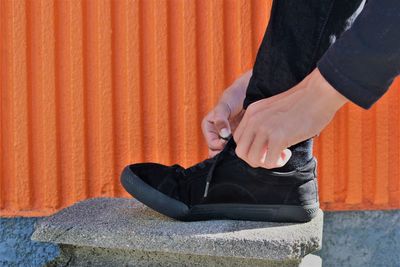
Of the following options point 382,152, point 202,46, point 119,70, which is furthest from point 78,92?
point 382,152

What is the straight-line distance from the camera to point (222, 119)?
1946 mm

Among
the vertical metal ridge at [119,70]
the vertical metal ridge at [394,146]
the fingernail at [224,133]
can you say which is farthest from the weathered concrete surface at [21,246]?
the vertical metal ridge at [394,146]

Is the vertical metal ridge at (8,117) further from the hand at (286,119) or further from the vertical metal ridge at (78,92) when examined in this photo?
the hand at (286,119)

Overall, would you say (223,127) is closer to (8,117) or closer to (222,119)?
(222,119)

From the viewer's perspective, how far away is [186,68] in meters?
2.79

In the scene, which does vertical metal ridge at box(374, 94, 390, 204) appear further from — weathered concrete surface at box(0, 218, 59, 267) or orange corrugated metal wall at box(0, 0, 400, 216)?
weathered concrete surface at box(0, 218, 59, 267)

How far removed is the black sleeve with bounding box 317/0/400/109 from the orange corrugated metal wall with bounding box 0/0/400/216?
164 cm

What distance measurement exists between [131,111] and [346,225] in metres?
1.09


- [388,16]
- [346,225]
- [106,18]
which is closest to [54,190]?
[106,18]

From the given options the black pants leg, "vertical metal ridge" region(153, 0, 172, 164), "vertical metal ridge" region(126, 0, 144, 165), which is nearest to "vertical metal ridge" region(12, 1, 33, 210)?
"vertical metal ridge" region(126, 0, 144, 165)

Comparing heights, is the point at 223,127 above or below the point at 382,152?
above

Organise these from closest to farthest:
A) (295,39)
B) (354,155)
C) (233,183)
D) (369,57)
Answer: (369,57)
(295,39)
(233,183)
(354,155)

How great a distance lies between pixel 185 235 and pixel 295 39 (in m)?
0.58

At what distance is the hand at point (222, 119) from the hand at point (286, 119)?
58 centimetres
